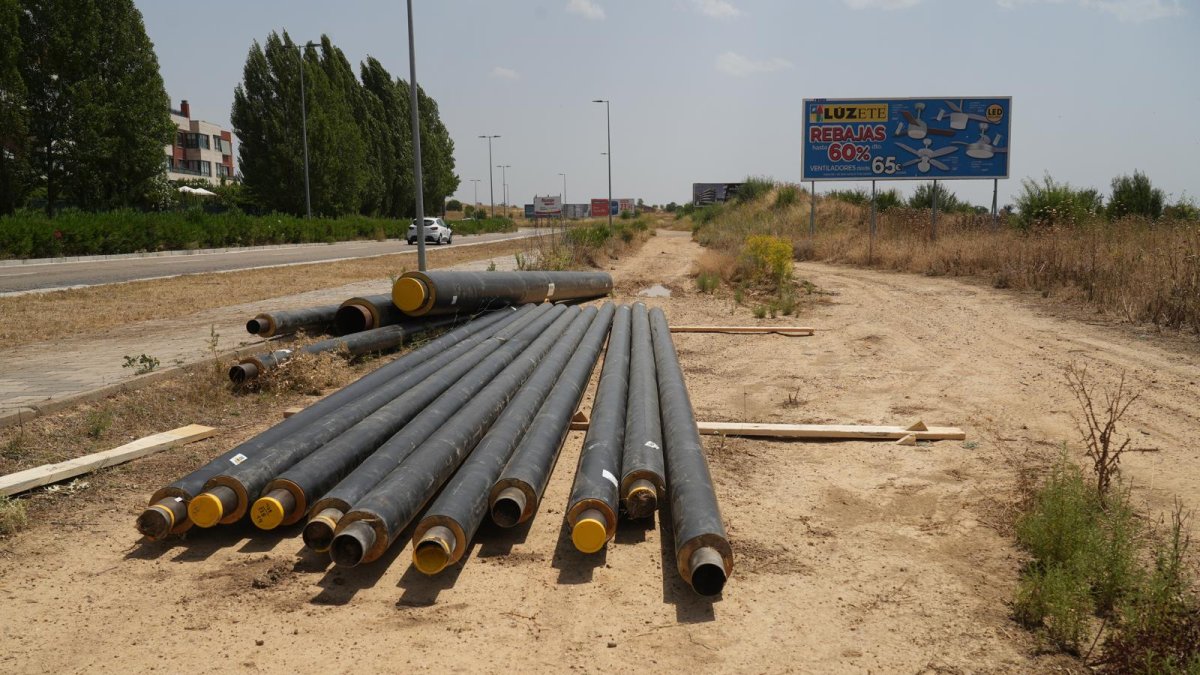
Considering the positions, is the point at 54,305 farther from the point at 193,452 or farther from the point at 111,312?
the point at 193,452

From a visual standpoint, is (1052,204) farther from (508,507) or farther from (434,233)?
(434,233)

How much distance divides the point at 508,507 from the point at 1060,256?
15.1 meters

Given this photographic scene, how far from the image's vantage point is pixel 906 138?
85.4 ft

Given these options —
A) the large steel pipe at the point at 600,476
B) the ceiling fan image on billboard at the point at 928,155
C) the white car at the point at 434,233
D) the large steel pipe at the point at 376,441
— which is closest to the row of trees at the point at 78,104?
the white car at the point at 434,233

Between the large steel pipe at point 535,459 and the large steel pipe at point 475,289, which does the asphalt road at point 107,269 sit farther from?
the large steel pipe at point 535,459

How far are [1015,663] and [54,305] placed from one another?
1523 centimetres

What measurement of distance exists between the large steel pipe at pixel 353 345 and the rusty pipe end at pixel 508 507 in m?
4.36

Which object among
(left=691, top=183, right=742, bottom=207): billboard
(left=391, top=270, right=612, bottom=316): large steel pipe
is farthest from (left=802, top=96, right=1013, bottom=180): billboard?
(left=691, top=183, right=742, bottom=207): billboard

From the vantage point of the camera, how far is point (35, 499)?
512 centimetres

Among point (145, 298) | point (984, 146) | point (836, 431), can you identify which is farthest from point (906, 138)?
point (836, 431)

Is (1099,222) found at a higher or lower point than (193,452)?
higher

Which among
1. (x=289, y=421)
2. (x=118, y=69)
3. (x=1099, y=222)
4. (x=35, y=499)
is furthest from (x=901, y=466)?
(x=118, y=69)

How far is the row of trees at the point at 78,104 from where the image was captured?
102 feet

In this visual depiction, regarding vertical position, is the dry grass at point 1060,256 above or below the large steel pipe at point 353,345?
above
